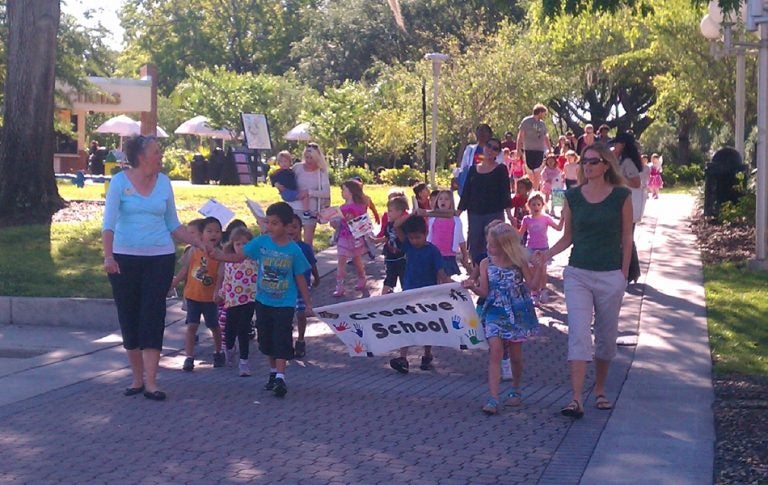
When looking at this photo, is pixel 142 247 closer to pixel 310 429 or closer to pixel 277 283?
pixel 277 283

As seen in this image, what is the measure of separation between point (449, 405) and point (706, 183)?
44.6ft

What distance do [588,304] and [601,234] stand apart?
0.48 metres

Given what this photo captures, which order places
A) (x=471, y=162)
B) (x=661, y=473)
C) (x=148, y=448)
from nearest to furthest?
(x=661, y=473) → (x=148, y=448) → (x=471, y=162)

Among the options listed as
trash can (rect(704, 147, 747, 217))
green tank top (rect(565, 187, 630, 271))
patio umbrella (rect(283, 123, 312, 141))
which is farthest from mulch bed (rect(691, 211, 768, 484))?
patio umbrella (rect(283, 123, 312, 141))

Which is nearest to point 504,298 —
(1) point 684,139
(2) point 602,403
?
(2) point 602,403

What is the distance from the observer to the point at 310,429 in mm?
7582

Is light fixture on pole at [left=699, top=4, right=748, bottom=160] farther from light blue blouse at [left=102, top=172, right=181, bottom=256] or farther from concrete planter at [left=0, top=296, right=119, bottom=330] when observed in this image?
light blue blouse at [left=102, top=172, right=181, bottom=256]

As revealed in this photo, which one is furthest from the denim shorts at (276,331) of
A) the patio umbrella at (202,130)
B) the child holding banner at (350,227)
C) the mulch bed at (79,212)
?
the patio umbrella at (202,130)

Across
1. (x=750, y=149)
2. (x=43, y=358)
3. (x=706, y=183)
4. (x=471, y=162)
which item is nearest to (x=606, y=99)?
(x=750, y=149)

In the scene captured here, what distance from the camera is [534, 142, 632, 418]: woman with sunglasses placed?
7.81 m

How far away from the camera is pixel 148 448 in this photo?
278 inches

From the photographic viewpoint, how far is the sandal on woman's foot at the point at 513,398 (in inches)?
324

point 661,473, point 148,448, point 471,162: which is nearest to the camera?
point 661,473

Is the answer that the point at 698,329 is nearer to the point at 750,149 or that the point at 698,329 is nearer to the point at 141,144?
the point at 141,144
